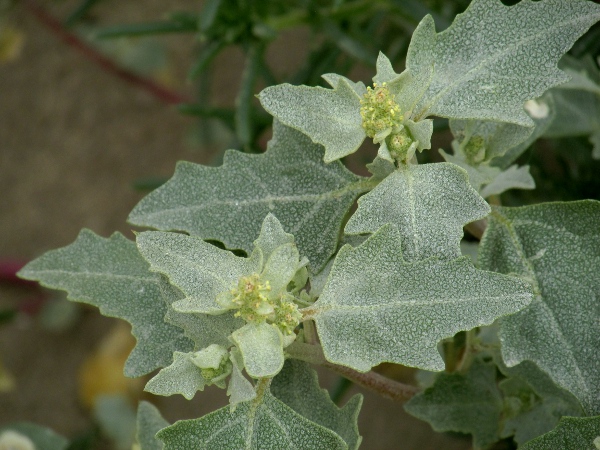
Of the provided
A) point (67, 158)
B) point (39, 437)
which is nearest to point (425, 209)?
point (39, 437)

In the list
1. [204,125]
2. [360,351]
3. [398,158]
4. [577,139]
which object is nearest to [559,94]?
[577,139]

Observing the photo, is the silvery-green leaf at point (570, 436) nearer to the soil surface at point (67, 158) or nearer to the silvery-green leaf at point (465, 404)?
the silvery-green leaf at point (465, 404)

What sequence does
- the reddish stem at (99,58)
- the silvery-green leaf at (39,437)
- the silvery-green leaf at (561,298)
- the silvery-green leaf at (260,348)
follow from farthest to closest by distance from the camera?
the reddish stem at (99,58)
the silvery-green leaf at (39,437)
the silvery-green leaf at (561,298)
the silvery-green leaf at (260,348)

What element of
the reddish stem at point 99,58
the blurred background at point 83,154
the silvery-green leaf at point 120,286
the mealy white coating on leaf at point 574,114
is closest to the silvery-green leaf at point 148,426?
the silvery-green leaf at point 120,286

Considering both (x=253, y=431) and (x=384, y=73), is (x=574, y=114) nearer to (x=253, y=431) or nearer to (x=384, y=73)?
(x=384, y=73)

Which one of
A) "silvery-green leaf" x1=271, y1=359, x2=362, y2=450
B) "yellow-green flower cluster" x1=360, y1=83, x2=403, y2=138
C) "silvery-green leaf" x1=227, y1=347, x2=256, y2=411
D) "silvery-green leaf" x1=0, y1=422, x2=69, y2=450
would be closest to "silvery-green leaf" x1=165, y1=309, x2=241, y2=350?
"silvery-green leaf" x1=227, y1=347, x2=256, y2=411

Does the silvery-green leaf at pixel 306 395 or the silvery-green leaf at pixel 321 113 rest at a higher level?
the silvery-green leaf at pixel 321 113

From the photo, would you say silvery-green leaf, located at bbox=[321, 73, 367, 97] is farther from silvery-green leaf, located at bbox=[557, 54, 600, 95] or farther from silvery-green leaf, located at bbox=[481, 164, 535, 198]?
Result: silvery-green leaf, located at bbox=[557, 54, 600, 95]
